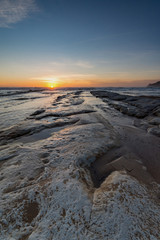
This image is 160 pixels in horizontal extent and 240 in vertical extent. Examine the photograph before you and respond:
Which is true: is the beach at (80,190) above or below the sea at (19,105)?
above

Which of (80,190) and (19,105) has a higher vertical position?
(80,190)

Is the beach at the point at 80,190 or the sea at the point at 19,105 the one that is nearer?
the beach at the point at 80,190

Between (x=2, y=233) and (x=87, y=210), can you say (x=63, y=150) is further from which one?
(x=2, y=233)

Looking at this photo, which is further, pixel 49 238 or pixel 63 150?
pixel 63 150

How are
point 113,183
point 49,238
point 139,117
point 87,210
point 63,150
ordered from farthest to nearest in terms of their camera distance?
point 139,117 → point 63,150 → point 113,183 → point 87,210 → point 49,238

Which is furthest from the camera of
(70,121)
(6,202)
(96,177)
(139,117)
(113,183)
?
(139,117)

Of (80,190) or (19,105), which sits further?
(19,105)

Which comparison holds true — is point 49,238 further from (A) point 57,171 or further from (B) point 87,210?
(A) point 57,171

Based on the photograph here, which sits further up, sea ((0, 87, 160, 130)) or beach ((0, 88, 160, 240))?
beach ((0, 88, 160, 240))

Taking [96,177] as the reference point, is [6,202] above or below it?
above

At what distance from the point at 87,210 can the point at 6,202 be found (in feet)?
4.30

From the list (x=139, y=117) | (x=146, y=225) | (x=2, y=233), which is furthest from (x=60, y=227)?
(x=139, y=117)

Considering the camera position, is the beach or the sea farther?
the sea

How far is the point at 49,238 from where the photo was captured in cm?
130
